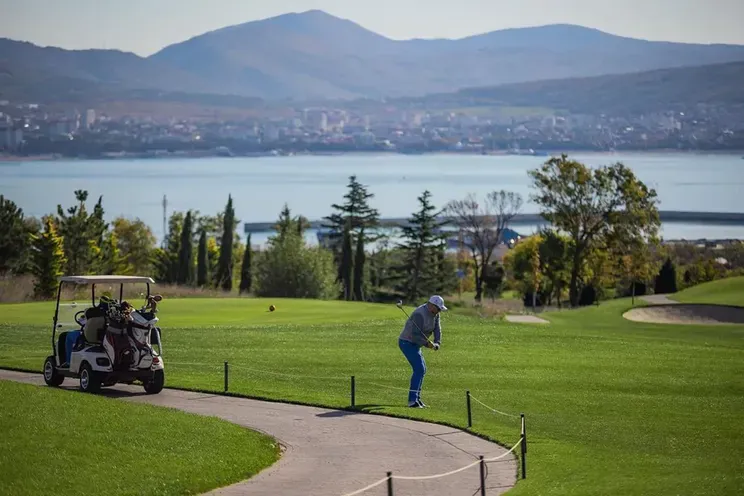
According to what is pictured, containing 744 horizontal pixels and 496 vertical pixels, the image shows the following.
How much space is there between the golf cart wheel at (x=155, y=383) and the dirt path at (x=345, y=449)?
17cm

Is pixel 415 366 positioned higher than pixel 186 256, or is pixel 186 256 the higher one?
pixel 415 366

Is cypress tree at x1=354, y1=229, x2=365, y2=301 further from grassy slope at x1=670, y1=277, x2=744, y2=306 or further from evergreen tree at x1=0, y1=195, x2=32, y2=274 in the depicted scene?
grassy slope at x1=670, y1=277, x2=744, y2=306

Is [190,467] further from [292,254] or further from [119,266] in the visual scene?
[119,266]

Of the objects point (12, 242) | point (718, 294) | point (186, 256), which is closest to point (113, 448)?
point (718, 294)

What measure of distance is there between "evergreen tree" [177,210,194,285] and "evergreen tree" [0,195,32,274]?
12874 mm

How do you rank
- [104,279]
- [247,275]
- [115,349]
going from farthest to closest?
1. [247,275]
2. [104,279]
3. [115,349]

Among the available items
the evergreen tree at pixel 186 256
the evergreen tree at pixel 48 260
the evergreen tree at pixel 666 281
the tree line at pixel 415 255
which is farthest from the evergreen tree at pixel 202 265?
the evergreen tree at pixel 666 281

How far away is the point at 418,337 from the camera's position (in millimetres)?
19250

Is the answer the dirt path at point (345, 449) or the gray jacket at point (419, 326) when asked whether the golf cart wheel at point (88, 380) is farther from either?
the gray jacket at point (419, 326)

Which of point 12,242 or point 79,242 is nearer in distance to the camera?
point 12,242

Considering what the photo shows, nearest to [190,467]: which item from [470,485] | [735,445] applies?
[470,485]

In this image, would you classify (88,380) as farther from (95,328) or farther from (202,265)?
(202,265)

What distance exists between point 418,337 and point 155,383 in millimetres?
4585

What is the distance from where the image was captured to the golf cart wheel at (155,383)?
65.3ft
